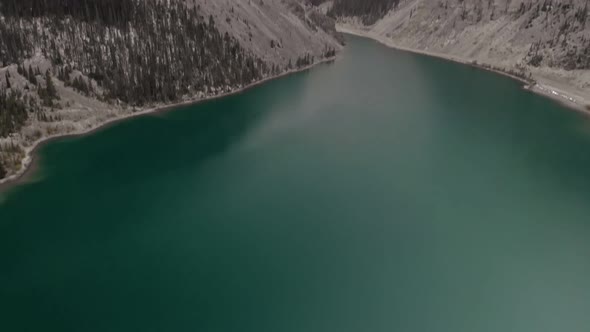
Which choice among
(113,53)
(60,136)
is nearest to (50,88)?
(60,136)

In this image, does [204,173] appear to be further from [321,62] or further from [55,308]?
[321,62]

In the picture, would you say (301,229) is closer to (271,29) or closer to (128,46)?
(128,46)

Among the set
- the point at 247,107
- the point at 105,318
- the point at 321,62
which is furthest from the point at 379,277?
the point at 321,62

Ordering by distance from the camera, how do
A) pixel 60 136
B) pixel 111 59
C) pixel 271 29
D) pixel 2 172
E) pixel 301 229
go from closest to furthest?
pixel 301 229, pixel 2 172, pixel 60 136, pixel 111 59, pixel 271 29

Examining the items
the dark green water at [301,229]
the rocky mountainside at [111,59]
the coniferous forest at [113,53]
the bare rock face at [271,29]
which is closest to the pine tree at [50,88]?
the coniferous forest at [113,53]

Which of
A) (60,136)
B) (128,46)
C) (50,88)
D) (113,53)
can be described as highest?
(128,46)
